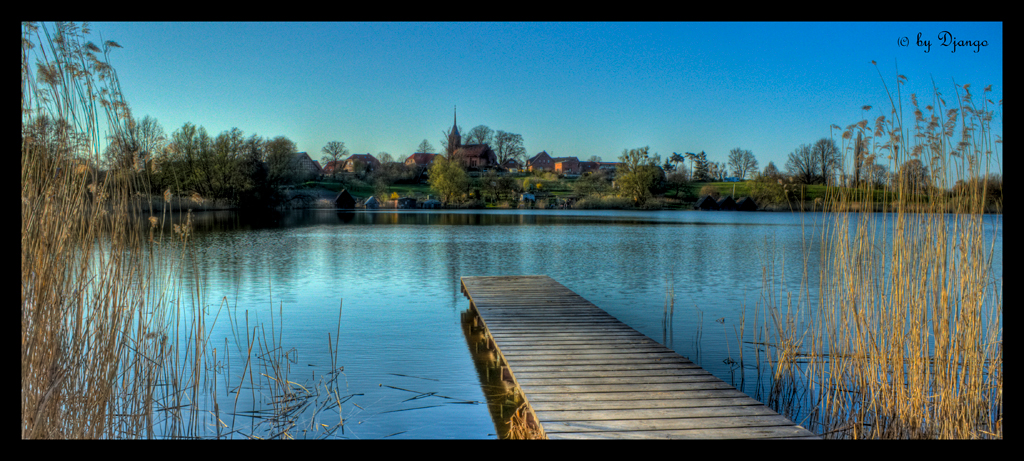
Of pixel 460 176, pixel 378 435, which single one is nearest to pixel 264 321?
pixel 378 435

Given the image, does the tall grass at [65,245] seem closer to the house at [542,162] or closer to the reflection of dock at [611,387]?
the reflection of dock at [611,387]

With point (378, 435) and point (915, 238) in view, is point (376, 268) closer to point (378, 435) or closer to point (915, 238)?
point (378, 435)

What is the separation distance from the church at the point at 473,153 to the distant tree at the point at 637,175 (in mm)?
17641

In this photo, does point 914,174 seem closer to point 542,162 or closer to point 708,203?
point 708,203

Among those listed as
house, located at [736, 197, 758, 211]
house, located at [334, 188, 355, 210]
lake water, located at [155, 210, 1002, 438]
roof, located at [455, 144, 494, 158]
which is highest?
roof, located at [455, 144, 494, 158]

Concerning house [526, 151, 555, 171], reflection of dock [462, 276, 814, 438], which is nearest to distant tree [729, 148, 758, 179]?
→ house [526, 151, 555, 171]

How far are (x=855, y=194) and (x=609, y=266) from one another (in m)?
8.99

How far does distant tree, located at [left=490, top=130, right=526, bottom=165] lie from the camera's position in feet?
238

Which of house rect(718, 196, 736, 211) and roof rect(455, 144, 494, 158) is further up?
roof rect(455, 144, 494, 158)

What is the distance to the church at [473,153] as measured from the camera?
Result: 63.5 meters

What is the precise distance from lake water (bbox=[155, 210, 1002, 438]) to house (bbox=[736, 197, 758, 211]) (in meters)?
30.5

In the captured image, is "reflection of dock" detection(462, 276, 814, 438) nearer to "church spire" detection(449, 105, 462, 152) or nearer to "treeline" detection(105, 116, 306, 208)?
"treeline" detection(105, 116, 306, 208)

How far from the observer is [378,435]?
12.9ft
